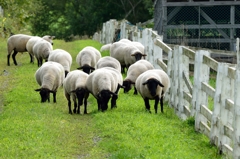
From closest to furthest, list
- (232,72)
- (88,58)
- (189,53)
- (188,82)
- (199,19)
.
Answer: (232,72) < (189,53) < (188,82) < (88,58) < (199,19)

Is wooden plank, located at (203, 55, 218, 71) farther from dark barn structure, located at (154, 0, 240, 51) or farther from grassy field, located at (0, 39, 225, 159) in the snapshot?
dark barn structure, located at (154, 0, 240, 51)

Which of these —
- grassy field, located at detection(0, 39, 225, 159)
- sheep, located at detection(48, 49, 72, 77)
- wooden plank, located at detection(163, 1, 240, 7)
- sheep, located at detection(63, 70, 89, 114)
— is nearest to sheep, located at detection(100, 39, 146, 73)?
sheep, located at detection(48, 49, 72, 77)

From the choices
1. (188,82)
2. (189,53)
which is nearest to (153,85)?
(188,82)

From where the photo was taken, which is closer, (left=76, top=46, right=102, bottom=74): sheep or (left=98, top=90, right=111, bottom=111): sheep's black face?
(left=98, top=90, right=111, bottom=111): sheep's black face

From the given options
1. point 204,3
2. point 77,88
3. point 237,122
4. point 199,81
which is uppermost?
point 204,3

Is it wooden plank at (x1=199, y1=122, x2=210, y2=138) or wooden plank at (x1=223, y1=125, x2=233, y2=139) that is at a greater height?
wooden plank at (x1=223, y1=125, x2=233, y2=139)

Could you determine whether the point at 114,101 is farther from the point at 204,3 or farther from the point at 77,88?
the point at 204,3

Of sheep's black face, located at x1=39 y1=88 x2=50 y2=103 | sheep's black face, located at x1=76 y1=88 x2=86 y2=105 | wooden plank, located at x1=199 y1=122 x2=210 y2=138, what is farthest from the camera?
sheep's black face, located at x1=39 y1=88 x2=50 y2=103

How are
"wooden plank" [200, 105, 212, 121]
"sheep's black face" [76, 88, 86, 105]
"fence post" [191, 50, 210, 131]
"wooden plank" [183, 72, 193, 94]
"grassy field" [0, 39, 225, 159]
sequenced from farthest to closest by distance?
"sheep's black face" [76, 88, 86, 105] → "wooden plank" [183, 72, 193, 94] → "fence post" [191, 50, 210, 131] → "wooden plank" [200, 105, 212, 121] → "grassy field" [0, 39, 225, 159]

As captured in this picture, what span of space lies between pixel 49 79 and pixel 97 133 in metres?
4.64

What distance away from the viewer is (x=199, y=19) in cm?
2514

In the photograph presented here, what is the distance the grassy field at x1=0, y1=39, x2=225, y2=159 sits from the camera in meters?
9.34

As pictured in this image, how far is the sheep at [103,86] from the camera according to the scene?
13234 mm

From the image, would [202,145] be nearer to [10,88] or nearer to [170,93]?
[170,93]
